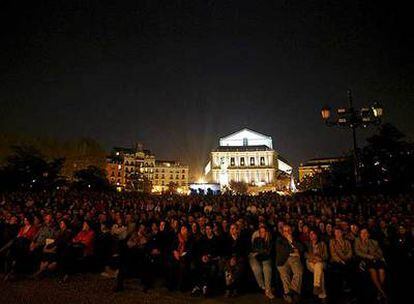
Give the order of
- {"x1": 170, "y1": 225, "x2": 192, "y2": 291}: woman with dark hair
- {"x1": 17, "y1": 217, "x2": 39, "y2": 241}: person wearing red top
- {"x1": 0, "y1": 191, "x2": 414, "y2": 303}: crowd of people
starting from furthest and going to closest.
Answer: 1. {"x1": 17, "y1": 217, "x2": 39, "y2": 241}: person wearing red top
2. {"x1": 170, "y1": 225, "x2": 192, "y2": 291}: woman with dark hair
3. {"x1": 0, "y1": 191, "x2": 414, "y2": 303}: crowd of people

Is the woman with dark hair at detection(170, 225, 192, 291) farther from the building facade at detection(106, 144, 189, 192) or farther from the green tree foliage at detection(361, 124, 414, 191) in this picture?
the building facade at detection(106, 144, 189, 192)

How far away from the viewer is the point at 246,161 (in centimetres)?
10512

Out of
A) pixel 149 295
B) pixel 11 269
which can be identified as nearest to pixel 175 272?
pixel 149 295

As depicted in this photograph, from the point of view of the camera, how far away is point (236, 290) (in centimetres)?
777

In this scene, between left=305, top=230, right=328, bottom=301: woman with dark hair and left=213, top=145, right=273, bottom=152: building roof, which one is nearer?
left=305, top=230, right=328, bottom=301: woman with dark hair

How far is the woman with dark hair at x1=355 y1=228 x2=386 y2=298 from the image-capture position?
7.24 metres

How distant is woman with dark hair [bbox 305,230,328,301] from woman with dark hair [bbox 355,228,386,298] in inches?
31.3

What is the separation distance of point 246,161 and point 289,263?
9803cm

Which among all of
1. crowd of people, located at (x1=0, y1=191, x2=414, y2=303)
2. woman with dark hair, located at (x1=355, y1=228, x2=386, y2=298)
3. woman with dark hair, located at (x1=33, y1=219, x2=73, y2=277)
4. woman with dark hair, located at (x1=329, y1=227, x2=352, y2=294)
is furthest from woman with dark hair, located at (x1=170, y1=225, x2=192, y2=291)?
woman with dark hair, located at (x1=355, y1=228, x2=386, y2=298)

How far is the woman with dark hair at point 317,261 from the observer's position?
7.12m

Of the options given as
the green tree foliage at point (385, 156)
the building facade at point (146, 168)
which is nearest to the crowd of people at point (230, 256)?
the green tree foliage at point (385, 156)

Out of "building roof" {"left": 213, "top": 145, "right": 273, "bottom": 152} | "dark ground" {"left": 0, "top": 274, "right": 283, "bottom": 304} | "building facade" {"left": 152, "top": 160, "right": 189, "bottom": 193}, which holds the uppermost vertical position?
"building roof" {"left": 213, "top": 145, "right": 273, "bottom": 152}

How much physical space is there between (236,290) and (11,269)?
618 centimetres

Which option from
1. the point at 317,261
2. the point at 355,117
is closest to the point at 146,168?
the point at 355,117
